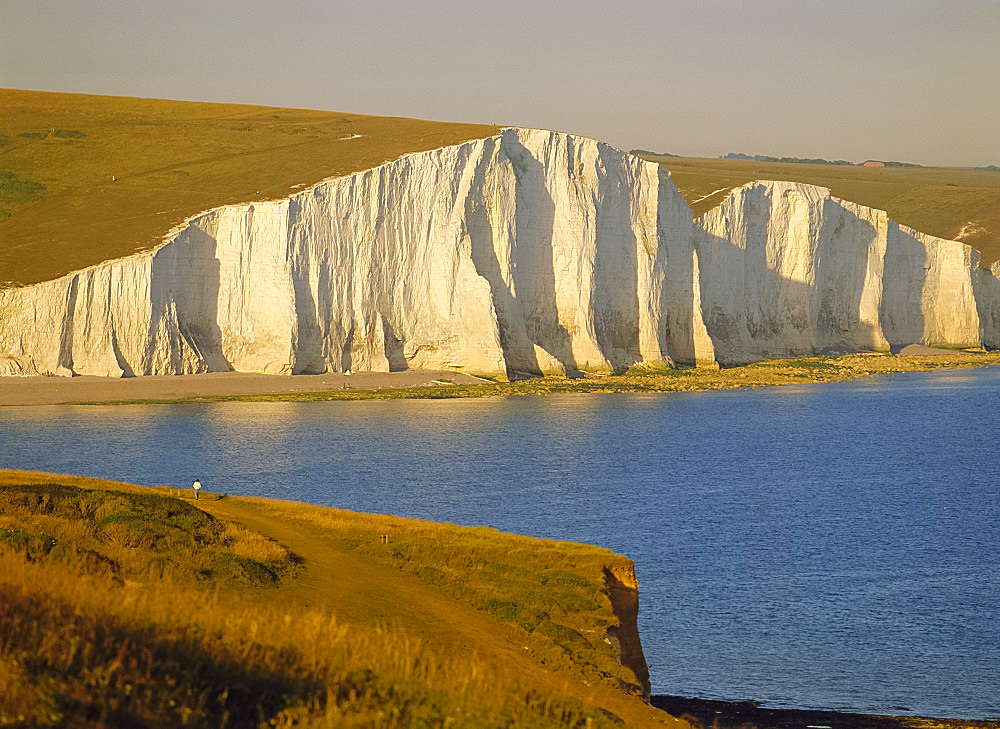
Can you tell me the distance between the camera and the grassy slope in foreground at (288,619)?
22.0 ft

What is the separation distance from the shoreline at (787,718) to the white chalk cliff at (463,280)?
165ft

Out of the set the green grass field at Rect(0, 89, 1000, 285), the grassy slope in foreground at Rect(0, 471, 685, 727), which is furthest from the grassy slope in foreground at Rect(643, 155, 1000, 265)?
the grassy slope in foreground at Rect(0, 471, 685, 727)

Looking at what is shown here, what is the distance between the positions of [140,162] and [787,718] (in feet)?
221

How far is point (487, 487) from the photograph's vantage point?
40.0 metres

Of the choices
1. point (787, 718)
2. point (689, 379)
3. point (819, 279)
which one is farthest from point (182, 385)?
point (819, 279)

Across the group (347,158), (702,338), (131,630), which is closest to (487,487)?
(131,630)

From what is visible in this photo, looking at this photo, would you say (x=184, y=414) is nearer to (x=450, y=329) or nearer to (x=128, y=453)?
(x=128, y=453)

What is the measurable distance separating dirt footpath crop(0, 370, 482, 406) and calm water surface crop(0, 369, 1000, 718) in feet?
7.08

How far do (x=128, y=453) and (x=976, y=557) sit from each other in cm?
3154

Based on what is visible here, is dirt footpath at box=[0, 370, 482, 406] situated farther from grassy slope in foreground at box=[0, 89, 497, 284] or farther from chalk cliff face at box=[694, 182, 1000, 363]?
chalk cliff face at box=[694, 182, 1000, 363]

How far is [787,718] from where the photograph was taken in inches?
674

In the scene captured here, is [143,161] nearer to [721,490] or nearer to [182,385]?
[182,385]

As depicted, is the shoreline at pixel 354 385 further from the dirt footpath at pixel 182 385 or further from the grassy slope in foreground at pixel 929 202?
the grassy slope in foreground at pixel 929 202

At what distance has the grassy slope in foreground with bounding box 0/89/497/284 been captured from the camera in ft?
213
